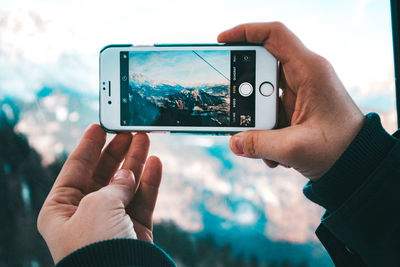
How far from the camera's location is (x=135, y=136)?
73cm

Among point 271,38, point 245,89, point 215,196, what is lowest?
point 215,196

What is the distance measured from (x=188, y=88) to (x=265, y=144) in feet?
0.85

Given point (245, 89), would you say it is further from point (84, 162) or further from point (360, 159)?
point (84, 162)

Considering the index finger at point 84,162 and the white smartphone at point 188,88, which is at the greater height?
the white smartphone at point 188,88

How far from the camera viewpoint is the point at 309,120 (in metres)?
0.54

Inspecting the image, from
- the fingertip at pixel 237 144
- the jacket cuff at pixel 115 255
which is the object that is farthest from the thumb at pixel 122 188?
the fingertip at pixel 237 144

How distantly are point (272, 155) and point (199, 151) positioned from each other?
47 centimetres

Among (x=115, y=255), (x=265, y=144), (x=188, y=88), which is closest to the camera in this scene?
(x=115, y=255)

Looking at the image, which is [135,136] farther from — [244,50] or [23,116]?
[23,116]

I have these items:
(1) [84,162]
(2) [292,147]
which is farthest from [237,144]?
(1) [84,162]

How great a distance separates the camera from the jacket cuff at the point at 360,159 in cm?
50

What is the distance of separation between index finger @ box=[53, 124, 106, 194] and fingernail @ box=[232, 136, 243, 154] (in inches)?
15.2

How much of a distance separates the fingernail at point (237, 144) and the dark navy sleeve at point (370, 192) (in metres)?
0.19

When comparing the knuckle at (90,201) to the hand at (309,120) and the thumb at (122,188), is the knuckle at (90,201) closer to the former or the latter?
the thumb at (122,188)
